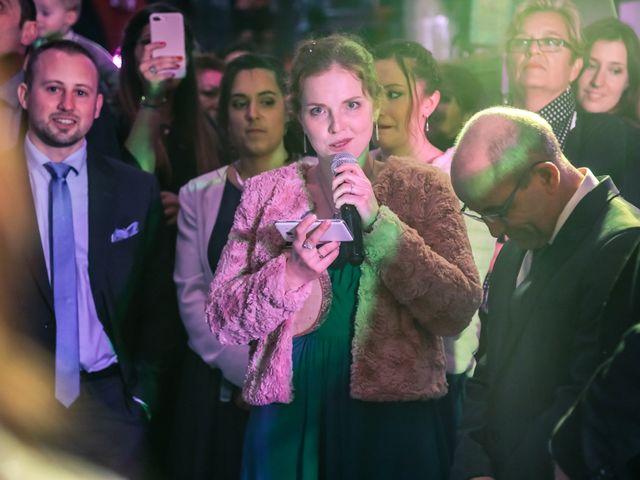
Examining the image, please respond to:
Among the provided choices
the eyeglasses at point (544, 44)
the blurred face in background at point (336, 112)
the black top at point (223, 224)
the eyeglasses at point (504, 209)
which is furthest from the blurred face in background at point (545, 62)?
the black top at point (223, 224)

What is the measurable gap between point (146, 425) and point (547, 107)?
1.61 metres

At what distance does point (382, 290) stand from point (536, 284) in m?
0.37

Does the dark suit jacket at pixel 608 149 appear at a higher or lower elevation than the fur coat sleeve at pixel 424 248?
higher

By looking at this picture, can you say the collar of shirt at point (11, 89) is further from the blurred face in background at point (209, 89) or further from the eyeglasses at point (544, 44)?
the eyeglasses at point (544, 44)

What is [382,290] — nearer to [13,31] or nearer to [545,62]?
[545,62]

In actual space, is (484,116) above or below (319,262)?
above

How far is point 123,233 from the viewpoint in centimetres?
302

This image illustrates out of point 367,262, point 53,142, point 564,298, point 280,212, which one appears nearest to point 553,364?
point 564,298

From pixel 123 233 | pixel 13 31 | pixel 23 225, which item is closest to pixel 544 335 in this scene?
pixel 123 233

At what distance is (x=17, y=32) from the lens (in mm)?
3180

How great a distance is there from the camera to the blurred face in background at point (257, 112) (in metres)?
3.00

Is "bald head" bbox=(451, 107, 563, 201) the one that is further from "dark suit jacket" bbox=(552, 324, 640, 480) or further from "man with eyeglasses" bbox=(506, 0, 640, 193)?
"dark suit jacket" bbox=(552, 324, 640, 480)

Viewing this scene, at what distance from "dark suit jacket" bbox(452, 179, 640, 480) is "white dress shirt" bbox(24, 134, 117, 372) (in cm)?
124

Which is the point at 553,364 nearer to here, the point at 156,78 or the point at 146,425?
the point at 146,425
